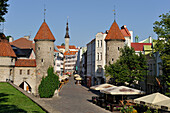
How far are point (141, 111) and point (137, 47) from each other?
3225 cm

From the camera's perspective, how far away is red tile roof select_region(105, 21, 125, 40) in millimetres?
49594

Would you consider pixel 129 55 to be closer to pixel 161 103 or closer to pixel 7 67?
pixel 161 103

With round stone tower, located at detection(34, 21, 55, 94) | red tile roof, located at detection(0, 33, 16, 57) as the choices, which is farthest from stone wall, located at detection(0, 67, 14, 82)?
round stone tower, located at detection(34, 21, 55, 94)

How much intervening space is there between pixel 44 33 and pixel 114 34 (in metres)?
14.7

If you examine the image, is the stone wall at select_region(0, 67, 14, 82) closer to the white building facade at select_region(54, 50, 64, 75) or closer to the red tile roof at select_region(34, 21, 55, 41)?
the red tile roof at select_region(34, 21, 55, 41)

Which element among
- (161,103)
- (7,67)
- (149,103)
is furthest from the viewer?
(7,67)

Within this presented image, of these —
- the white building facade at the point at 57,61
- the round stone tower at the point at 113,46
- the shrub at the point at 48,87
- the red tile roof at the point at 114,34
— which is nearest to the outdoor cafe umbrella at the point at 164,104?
the shrub at the point at 48,87

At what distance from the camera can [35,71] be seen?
5159 centimetres

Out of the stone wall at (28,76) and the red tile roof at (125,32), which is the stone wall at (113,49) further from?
the stone wall at (28,76)

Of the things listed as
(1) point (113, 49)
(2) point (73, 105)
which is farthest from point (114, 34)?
(2) point (73, 105)

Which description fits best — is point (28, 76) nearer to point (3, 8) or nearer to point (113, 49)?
point (113, 49)

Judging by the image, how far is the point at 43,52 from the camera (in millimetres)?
51688

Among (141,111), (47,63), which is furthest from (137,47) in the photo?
(141,111)

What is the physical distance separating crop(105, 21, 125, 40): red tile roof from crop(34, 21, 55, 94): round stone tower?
1186 centimetres
